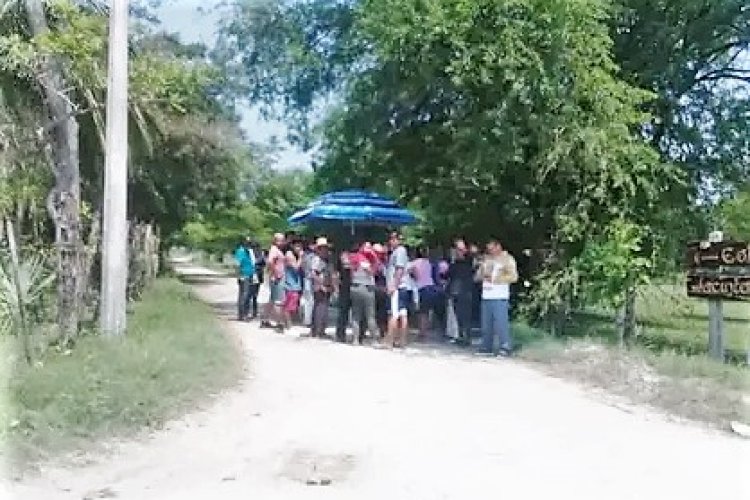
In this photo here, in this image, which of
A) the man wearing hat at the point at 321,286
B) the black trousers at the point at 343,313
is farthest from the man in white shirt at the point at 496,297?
the man wearing hat at the point at 321,286

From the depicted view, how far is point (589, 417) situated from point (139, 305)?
12.5m

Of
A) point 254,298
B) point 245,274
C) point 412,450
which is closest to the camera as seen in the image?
point 412,450

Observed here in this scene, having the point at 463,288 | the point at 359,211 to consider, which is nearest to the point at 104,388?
the point at 463,288

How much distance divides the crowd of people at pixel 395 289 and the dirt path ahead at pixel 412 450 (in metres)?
2.89

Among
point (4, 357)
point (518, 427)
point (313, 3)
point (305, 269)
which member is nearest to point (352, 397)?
point (518, 427)

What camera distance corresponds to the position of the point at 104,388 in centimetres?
1045

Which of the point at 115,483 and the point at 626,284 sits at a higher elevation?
the point at 626,284

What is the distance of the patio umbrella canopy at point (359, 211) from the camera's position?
72.9ft

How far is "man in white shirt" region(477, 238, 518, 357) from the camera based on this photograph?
16125mm

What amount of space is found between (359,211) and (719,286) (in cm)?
853

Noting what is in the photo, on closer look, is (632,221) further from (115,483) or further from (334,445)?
(115,483)

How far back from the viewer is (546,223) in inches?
778

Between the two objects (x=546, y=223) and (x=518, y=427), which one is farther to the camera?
(x=546, y=223)

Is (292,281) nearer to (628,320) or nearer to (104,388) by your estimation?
(628,320)
